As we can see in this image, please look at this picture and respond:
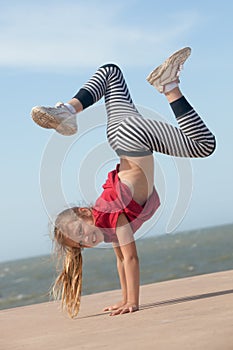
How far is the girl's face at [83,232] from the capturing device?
4188mm

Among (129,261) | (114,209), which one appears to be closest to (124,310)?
(129,261)

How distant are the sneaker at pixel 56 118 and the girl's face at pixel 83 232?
1.80ft

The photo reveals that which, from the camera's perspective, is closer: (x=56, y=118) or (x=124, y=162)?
(x=56, y=118)

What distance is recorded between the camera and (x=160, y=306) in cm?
419

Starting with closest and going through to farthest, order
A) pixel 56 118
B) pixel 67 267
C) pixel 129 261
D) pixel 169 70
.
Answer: pixel 56 118 < pixel 169 70 < pixel 129 261 < pixel 67 267

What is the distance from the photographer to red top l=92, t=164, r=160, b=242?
4188mm

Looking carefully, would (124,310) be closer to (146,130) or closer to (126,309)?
(126,309)

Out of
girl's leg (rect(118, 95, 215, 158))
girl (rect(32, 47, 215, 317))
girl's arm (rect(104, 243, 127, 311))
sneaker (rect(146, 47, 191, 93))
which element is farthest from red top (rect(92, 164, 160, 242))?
sneaker (rect(146, 47, 191, 93))

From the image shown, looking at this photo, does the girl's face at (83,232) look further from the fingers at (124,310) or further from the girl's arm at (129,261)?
the fingers at (124,310)

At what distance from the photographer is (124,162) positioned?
425cm

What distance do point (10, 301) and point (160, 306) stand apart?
51.1 feet

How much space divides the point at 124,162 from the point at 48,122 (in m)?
0.56

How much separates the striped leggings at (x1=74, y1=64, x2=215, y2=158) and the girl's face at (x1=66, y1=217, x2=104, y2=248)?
44 centimetres

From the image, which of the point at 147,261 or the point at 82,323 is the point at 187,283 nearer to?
the point at 82,323
